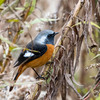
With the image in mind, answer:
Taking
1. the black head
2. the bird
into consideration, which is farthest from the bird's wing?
the black head

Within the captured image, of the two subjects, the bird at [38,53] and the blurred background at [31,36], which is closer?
the blurred background at [31,36]

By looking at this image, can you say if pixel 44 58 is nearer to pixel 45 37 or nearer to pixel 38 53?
pixel 38 53

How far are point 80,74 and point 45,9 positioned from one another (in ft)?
7.45

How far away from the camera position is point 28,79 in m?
3.56

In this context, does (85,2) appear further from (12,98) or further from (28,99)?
(12,98)

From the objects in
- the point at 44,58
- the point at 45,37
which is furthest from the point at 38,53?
the point at 45,37

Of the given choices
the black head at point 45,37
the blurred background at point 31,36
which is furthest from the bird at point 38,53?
the blurred background at point 31,36

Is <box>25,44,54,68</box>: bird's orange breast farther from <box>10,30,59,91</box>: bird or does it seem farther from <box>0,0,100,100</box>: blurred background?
<box>0,0,100,100</box>: blurred background

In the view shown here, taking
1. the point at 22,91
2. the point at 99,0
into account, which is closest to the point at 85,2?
the point at 99,0

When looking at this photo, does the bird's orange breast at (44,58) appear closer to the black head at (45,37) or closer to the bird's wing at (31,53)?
the bird's wing at (31,53)

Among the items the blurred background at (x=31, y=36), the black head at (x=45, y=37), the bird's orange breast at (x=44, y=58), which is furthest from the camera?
the black head at (x=45, y=37)

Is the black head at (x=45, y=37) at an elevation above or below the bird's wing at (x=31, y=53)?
above

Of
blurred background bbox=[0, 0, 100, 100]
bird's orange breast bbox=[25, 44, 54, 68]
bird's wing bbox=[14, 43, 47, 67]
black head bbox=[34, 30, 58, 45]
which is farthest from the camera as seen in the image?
black head bbox=[34, 30, 58, 45]

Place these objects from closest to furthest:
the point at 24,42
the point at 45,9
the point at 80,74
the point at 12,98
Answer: the point at 12,98, the point at 24,42, the point at 80,74, the point at 45,9
